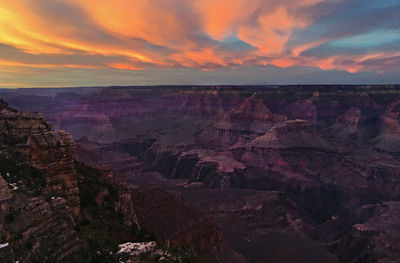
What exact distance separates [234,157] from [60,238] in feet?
413

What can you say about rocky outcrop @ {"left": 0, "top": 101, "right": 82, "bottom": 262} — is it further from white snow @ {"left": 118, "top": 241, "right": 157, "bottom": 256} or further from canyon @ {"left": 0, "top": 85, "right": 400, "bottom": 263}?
white snow @ {"left": 118, "top": 241, "right": 157, "bottom": 256}

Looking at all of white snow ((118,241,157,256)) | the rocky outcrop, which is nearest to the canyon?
the rocky outcrop

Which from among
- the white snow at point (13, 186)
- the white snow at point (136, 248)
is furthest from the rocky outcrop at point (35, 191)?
the white snow at point (136, 248)

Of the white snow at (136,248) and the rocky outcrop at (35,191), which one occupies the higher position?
the rocky outcrop at (35,191)

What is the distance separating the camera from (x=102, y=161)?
126312 mm

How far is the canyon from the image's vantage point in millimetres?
23094

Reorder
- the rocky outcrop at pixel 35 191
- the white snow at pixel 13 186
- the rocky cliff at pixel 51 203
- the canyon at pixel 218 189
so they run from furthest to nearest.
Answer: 1. the canyon at pixel 218 189
2. the white snow at pixel 13 186
3. the rocky cliff at pixel 51 203
4. the rocky outcrop at pixel 35 191

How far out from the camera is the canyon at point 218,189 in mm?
23094

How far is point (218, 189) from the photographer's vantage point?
10138 centimetres

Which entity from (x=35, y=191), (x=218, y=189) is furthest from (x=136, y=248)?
(x=218, y=189)

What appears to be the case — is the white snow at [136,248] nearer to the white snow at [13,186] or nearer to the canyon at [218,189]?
the canyon at [218,189]

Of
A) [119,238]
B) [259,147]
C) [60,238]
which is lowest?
[259,147]

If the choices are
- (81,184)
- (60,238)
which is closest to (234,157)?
(81,184)

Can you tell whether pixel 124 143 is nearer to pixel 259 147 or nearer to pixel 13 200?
pixel 259 147
